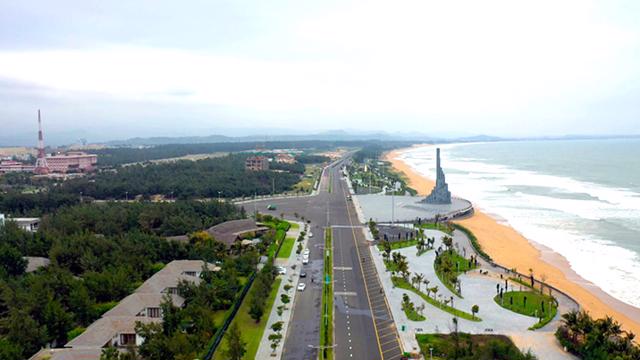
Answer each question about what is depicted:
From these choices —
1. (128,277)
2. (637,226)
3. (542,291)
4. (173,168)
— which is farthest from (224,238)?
(173,168)

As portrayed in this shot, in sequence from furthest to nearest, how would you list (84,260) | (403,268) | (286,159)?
(286,159), (403,268), (84,260)

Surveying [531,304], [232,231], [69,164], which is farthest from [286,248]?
[69,164]

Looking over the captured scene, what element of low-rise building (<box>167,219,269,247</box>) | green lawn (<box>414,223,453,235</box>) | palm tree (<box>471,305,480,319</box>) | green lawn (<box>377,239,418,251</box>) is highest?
low-rise building (<box>167,219,269,247</box>)

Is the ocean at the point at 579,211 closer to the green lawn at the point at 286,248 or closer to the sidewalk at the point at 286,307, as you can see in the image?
the sidewalk at the point at 286,307

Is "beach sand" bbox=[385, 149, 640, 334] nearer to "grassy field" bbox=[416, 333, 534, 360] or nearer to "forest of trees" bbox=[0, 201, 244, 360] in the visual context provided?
"grassy field" bbox=[416, 333, 534, 360]

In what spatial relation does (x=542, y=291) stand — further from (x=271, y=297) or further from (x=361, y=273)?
(x=271, y=297)

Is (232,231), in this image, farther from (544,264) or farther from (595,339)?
(595,339)

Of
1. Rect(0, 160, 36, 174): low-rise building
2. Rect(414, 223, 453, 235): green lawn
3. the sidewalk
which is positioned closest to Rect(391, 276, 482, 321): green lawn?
the sidewalk
